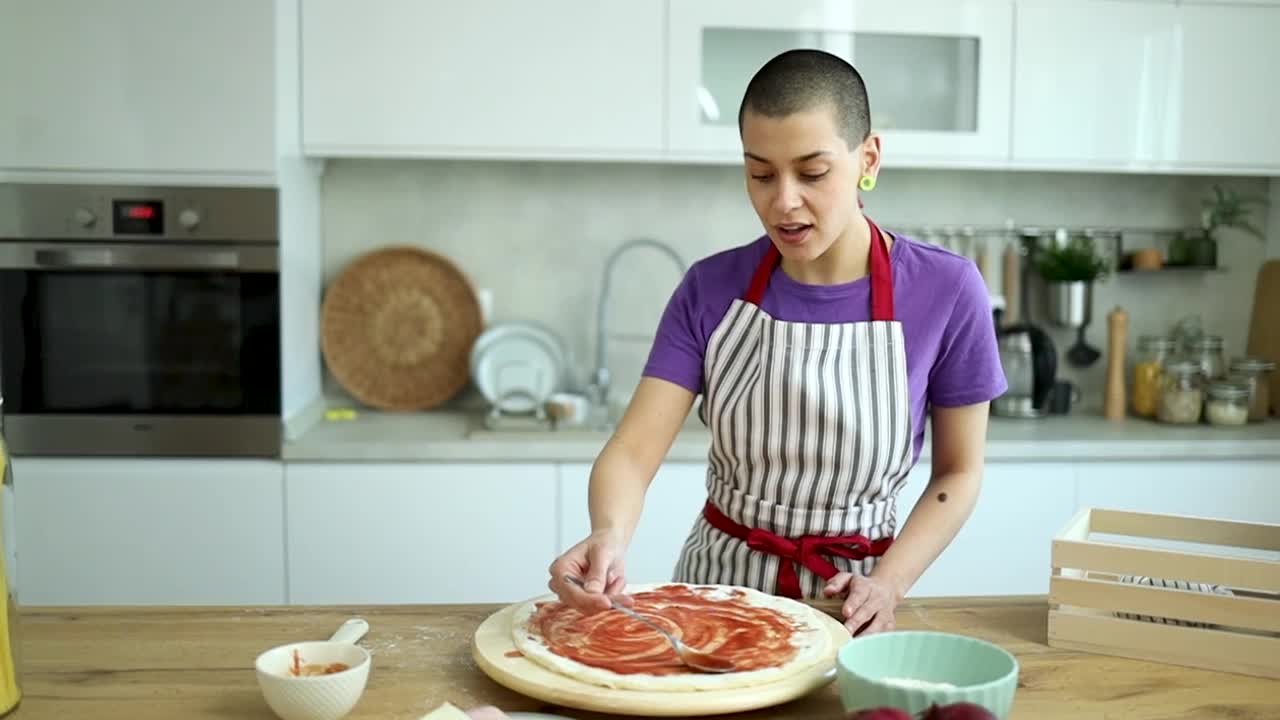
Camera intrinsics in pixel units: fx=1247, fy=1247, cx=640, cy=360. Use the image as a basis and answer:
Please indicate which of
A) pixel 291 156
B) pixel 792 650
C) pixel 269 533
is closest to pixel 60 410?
pixel 269 533

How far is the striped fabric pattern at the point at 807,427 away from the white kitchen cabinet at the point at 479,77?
4.46ft

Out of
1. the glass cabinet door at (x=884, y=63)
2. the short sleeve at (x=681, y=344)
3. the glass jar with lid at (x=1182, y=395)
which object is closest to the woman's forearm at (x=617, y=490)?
the short sleeve at (x=681, y=344)

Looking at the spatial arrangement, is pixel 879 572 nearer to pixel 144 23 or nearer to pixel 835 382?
pixel 835 382

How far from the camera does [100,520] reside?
287 cm

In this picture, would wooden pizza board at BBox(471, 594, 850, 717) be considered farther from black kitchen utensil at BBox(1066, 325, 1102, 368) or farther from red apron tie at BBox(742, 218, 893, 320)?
black kitchen utensil at BBox(1066, 325, 1102, 368)

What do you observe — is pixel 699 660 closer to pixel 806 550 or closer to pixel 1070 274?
pixel 806 550

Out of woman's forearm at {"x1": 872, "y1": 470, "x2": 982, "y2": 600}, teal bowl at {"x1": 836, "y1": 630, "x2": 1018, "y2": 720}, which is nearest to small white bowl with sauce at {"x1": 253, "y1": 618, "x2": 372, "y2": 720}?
teal bowl at {"x1": 836, "y1": 630, "x2": 1018, "y2": 720}

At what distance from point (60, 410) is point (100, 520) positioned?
0.92 ft

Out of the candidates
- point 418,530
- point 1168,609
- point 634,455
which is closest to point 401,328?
point 418,530

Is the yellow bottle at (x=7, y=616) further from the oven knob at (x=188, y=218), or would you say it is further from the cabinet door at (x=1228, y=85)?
the cabinet door at (x=1228, y=85)

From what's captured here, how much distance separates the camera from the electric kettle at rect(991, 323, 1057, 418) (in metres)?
3.33

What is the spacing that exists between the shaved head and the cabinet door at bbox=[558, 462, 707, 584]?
57.7 inches

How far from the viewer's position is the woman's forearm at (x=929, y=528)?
163 cm

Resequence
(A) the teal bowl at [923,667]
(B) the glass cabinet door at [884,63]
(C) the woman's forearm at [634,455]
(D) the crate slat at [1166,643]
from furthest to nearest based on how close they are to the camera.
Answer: (B) the glass cabinet door at [884,63] → (C) the woman's forearm at [634,455] → (D) the crate slat at [1166,643] → (A) the teal bowl at [923,667]
